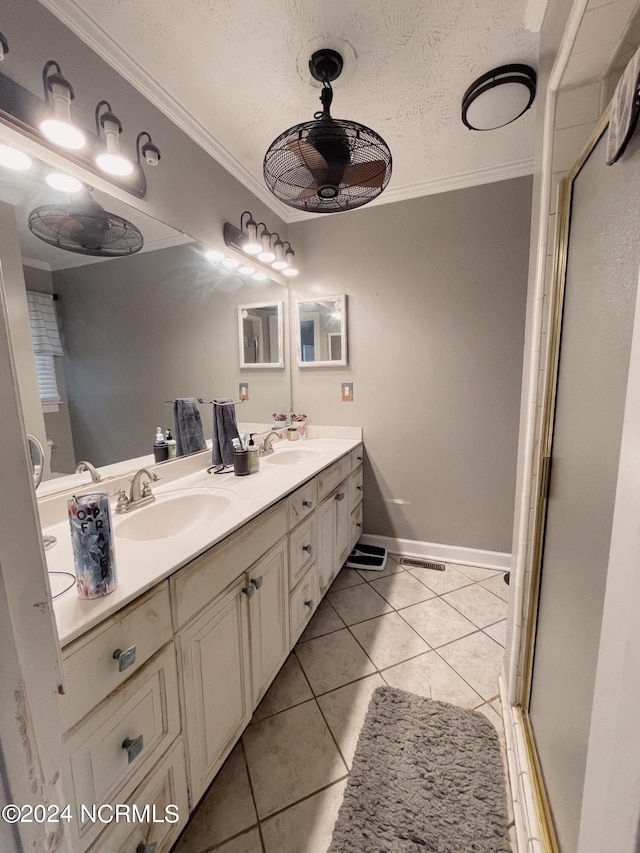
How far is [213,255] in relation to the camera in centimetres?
183

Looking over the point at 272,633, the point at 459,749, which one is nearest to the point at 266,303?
the point at 272,633

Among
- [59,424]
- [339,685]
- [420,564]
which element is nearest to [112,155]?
[59,424]

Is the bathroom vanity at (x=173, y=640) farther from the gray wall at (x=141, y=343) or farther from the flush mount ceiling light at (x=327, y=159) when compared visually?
the flush mount ceiling light at (x=327, y=159)

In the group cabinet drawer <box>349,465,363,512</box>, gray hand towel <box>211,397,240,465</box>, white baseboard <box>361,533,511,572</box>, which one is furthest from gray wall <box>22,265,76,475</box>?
white baseboard <box>361,533,511,572</box>

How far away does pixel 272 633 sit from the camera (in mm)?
1296

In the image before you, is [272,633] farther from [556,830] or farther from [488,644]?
[488,644]

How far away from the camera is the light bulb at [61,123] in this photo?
0.99 meters

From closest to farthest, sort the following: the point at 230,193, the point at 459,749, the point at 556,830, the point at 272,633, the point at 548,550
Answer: the point at 556,830
the point at 548,550
the point at 459,749
the point at 272,633
the point at 230,193

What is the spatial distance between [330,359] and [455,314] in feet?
2.82

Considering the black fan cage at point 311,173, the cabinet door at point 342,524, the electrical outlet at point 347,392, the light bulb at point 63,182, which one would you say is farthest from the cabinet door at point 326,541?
the light bulb at point 63,182

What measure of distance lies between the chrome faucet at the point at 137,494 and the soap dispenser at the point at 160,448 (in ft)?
0.67

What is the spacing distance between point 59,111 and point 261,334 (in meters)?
1.38

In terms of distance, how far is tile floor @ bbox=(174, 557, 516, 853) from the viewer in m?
1.00

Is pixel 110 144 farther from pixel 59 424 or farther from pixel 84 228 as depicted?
pixel 59 424
